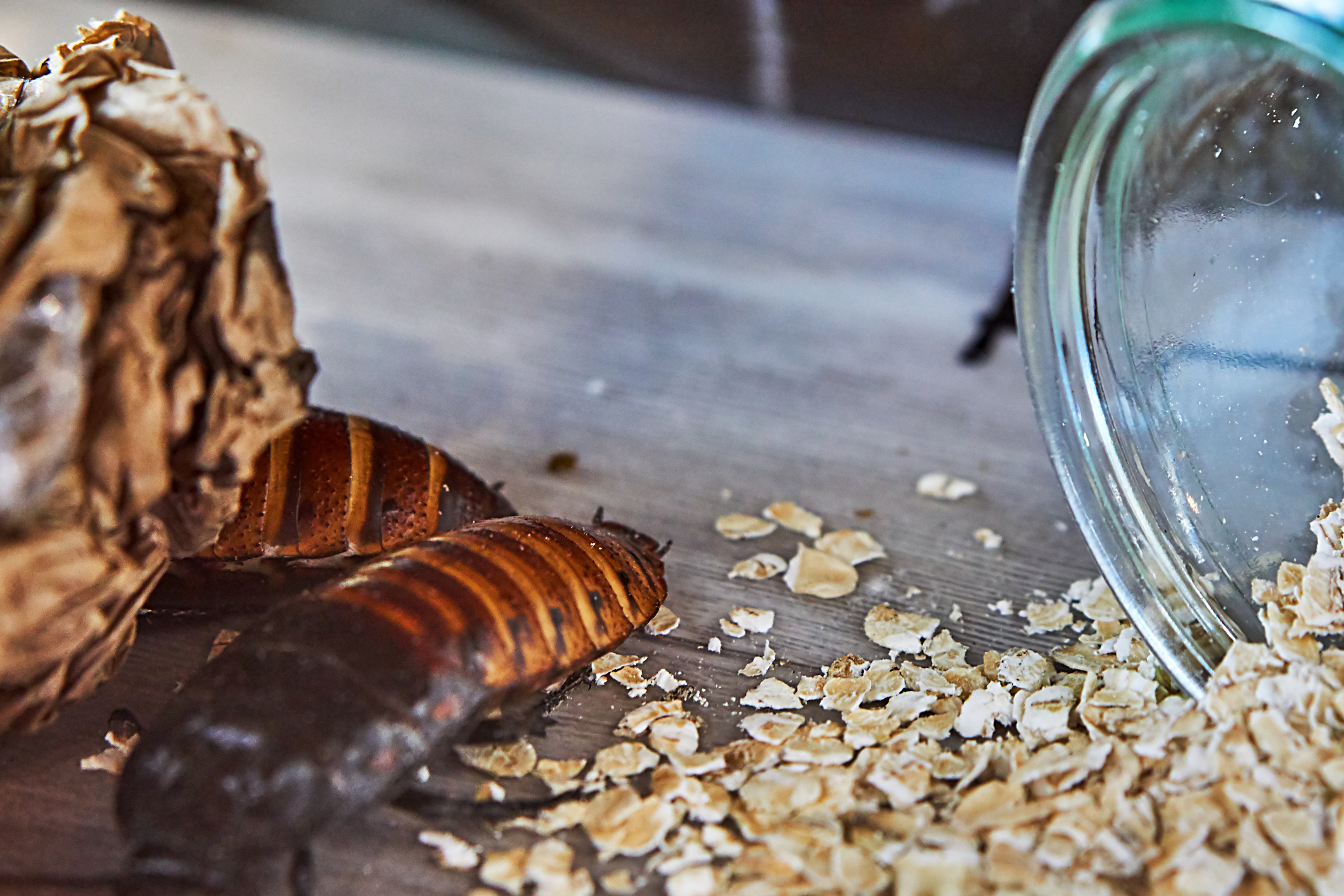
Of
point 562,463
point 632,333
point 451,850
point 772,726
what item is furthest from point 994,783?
point 632,333

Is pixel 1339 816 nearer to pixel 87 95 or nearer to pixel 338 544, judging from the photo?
pixel 338 544

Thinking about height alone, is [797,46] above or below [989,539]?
above

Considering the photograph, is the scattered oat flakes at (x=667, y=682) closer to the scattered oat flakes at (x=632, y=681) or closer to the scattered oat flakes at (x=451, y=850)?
the scattered oat flakes at (x=632, y=681)

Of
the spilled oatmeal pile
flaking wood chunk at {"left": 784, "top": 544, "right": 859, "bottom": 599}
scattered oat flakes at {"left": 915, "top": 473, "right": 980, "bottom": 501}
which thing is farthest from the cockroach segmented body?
scattered oat flakes at {"left": 915, "top": 473, "right": 980, "bottom": 501}

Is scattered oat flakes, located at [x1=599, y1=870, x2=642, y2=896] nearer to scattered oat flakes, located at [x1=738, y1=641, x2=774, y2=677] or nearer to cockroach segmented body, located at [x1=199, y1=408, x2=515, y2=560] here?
scattered oat flakes, located at [x1=738, y1=641, x2=774, y2=677]

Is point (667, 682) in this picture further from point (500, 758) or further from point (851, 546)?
point (851, 546)

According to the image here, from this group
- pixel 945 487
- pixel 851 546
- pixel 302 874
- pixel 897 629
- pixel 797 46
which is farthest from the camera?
pixel 797 46

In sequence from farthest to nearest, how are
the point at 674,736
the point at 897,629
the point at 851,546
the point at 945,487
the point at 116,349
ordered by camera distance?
the point at 945,487
the point at 851,546
the point at 897,629
the point at 674,736
the point at 116,349

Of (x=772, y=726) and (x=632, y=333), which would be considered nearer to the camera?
(x=772, y=726)
